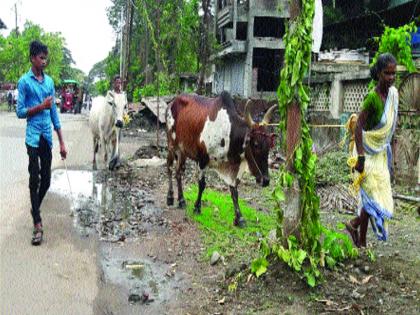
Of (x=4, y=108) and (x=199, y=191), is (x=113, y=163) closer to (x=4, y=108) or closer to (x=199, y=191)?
(x=199, y=191)

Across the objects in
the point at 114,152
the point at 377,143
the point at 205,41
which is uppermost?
the point at 205,41

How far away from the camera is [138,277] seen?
16.8 ft

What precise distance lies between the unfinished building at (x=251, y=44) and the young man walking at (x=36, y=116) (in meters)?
19.8

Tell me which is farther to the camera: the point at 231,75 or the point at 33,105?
the point at 231,75

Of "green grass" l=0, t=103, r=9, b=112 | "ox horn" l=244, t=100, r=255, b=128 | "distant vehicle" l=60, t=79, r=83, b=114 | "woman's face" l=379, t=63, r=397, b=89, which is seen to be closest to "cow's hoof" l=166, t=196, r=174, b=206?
"ox horn" l=244, t=100, r=255, b=128

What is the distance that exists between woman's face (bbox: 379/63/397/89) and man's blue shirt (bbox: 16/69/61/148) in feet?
12.1

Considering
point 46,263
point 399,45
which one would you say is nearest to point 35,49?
point 46,263

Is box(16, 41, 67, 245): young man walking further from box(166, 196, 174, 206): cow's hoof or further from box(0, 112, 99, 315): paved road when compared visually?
box(166, 196, 174, 206): cow's hoof

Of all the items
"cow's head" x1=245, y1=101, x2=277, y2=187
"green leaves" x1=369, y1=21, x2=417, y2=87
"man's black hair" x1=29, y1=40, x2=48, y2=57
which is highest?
"green leaves" x1=369, y1=21, x2=417, y2=87

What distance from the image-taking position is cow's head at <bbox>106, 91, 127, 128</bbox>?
10615mm

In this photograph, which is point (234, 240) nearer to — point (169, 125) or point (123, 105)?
point (169, 125)

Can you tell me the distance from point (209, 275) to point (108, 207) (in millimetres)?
3173

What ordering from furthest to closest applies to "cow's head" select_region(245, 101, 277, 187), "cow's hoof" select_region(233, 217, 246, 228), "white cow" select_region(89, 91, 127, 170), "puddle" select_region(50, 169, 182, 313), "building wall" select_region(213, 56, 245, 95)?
"building wall" select_region(213, 56, 245, 95)
"white cow" select_region(89, 91, 127, 170)
"cow's hoof" select_region(233, 217, 246, 228)
"cow's head" select_region(245, 101, 277, 187)
"puddle" select_region(50, 169, 182, 313)

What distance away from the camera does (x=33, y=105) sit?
593cm
